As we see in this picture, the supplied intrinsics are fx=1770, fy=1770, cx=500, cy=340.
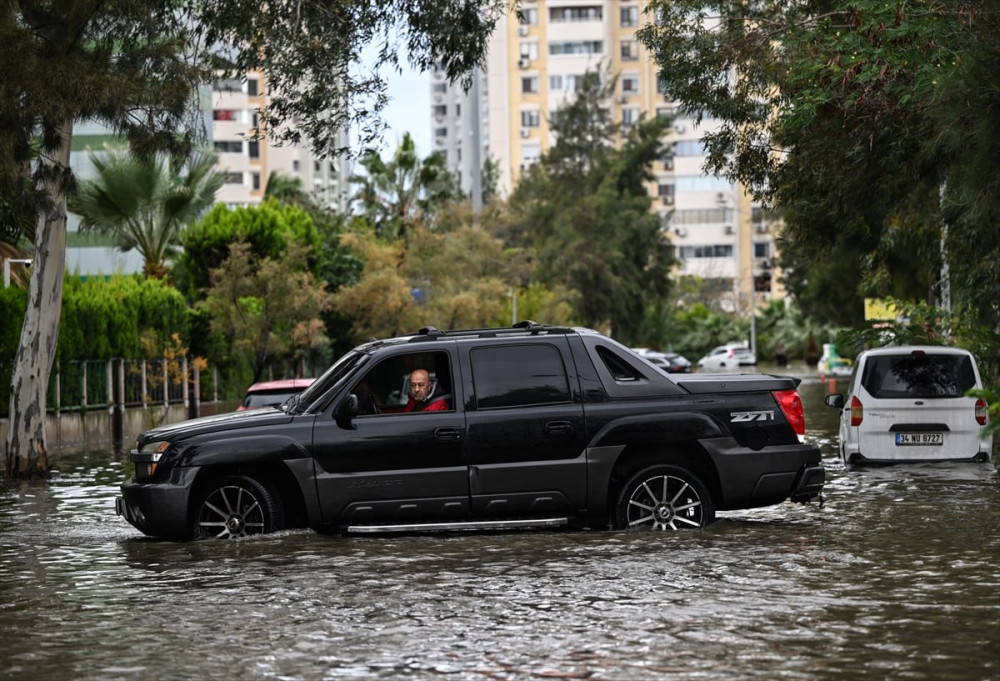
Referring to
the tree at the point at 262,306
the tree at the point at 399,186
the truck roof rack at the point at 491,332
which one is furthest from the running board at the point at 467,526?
the tree at the point at 399,186

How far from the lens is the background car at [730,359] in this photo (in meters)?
92.3

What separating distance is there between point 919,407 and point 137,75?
1117cm

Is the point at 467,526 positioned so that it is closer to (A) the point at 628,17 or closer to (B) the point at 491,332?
(B) the point at 491,332

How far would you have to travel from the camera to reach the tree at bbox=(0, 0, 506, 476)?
22750 mm

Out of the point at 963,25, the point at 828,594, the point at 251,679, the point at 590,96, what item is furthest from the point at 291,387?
the point at 590,96

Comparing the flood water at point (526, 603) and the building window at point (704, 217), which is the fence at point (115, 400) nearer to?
the flood water at point (526, 603)

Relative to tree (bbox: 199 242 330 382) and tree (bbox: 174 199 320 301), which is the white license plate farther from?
tree (bbox: 174 199 320 301)

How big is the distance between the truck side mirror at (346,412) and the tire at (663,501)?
2302mm

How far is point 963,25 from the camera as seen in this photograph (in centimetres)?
1656

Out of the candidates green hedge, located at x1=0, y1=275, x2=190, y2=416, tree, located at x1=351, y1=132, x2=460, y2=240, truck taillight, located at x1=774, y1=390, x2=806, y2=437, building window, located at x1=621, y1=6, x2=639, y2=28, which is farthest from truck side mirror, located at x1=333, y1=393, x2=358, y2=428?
building window, located at x1=621, y1=6, x2=639, y2=28

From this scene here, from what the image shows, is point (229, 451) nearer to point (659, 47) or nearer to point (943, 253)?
point (659, 47)

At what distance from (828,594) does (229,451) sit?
538 centimetres

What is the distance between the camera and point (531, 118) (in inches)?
5763

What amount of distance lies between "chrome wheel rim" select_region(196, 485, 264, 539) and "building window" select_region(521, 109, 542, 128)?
133 m
